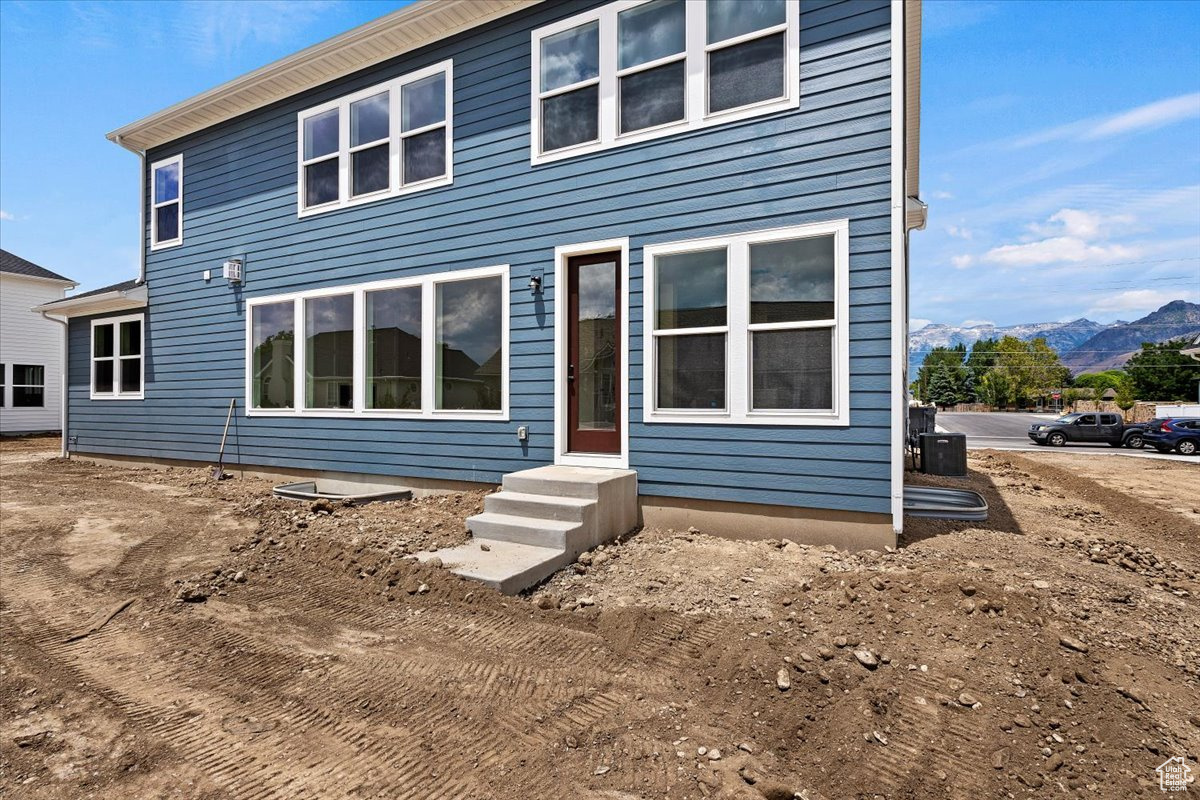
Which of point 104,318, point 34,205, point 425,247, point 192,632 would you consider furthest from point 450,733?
point 34,205

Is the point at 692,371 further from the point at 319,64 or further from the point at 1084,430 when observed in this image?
the point at 1084,430

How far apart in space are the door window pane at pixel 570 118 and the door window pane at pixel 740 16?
1.30 meters

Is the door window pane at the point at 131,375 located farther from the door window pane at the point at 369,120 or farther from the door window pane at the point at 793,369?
the door window pane at the point at 793,369

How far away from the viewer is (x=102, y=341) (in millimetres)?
11180

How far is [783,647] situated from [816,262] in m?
3.34

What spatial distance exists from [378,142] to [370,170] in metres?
0.38

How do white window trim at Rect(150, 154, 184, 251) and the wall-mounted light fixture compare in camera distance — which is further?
white window trim at Rect(150, 154, 184, 251)

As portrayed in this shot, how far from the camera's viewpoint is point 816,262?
5.11 meters

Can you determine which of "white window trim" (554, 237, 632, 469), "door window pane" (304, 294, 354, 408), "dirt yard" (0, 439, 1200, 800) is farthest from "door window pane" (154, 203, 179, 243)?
"white window trim" (554, 237, 632, 469)

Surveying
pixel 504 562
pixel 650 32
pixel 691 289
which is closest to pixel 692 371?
pixel 691 289

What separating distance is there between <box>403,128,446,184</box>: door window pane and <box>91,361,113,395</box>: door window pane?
7985mm

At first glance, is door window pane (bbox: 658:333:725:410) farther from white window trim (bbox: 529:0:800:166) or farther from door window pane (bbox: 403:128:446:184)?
door window pane (bbox: 403:128:446:184)

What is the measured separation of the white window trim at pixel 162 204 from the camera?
32.4 ft

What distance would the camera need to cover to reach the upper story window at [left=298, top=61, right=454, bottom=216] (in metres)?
7.32
